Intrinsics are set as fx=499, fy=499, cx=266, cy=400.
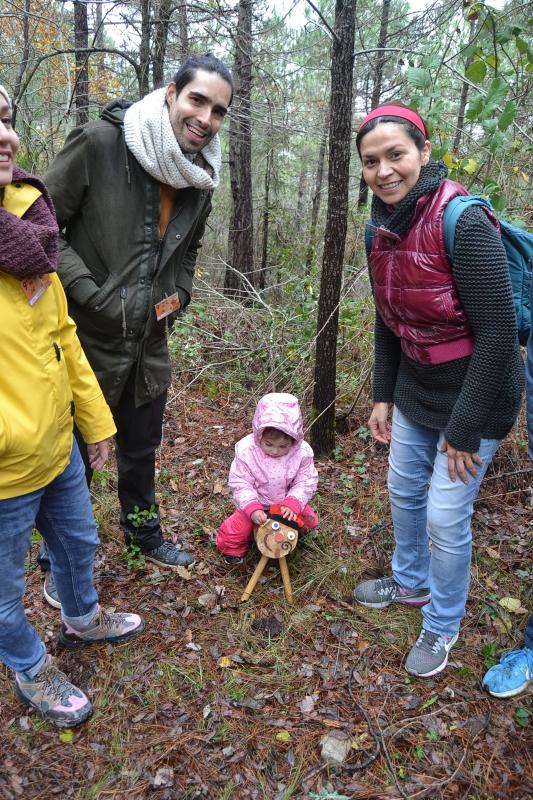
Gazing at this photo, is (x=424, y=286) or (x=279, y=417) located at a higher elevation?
(x=424, y=286)

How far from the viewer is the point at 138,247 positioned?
2.30 m

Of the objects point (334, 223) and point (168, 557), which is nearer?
point (168, 557)

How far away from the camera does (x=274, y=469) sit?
296 cm

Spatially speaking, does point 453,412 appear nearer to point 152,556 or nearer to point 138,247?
point 138,247

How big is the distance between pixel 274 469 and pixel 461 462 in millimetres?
1248

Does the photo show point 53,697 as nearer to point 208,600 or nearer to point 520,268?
point 208,600

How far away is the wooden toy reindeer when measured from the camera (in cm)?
275

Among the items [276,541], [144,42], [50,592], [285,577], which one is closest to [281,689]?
[285,577]

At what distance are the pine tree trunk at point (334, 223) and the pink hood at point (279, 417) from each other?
3.16ft

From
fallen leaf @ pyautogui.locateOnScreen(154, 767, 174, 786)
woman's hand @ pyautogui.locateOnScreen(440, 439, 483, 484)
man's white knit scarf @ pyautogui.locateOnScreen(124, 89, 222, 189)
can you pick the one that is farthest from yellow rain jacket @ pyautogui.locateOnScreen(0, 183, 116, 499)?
woman's hand @ pyautogui.locateOnScreen(440, 439, 483, 484)

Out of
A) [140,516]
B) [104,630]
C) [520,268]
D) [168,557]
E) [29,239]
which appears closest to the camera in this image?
[29,239]

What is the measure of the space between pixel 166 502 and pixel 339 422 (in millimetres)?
1685

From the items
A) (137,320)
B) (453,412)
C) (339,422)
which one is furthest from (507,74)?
(339,422)

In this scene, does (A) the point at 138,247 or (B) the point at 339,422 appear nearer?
(A) the point at 138,247
